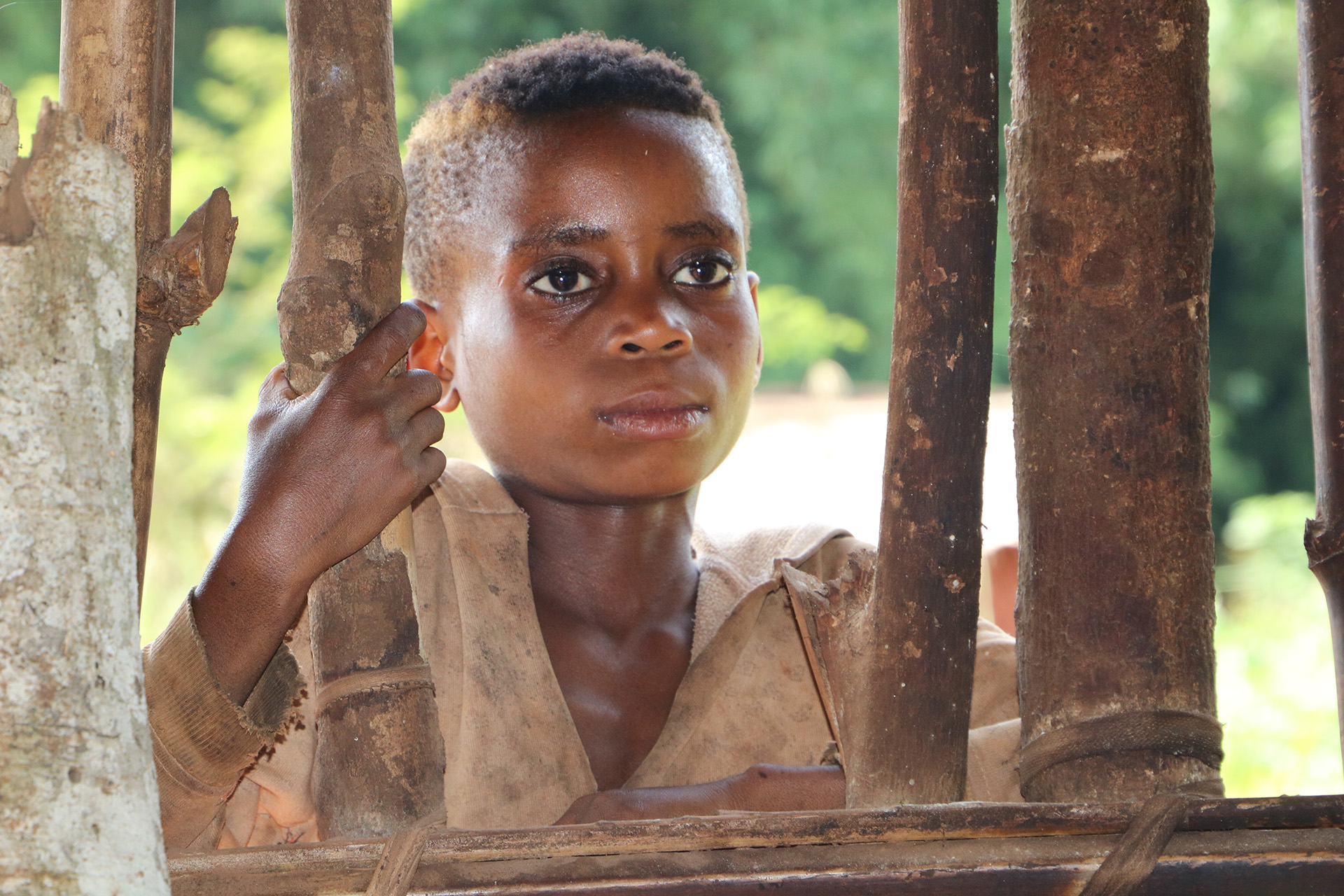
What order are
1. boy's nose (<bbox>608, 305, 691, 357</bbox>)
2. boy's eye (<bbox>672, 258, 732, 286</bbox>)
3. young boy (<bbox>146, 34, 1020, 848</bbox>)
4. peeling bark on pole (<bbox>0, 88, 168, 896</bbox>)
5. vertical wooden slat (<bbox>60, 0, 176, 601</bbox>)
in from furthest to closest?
1. boy's eye (<bbox>672, 258, 732, 286</bbox>)
2. boy's nose (<bbox>608, 305, 691, 357</bbox>)
3. young boy (<bbox>146, 34, 1020, 848</bbox>)
4. vertical wooden slat (<bbox>60, 0, 176, 601</bbox>)
5. peeling bark on pole (<bbox>0, 88, 168, 896</bbox>)

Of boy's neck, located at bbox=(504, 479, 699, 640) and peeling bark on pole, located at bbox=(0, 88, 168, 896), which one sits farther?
boy's neck, located at bbox=(504, 479, 699, 640)

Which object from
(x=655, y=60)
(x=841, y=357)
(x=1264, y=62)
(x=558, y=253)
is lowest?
(x=558, y=253)

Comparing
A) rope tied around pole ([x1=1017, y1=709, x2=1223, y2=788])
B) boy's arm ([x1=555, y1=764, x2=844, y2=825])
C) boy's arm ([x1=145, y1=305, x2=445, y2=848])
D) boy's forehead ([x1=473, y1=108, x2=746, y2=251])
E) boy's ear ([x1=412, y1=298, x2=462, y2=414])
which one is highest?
boy's forehead ([x1=473, y1=108, x2=746, y2=251])

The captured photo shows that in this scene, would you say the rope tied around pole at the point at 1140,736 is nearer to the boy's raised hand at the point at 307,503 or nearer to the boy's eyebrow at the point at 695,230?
the boy's raised hand at the point at 307,503

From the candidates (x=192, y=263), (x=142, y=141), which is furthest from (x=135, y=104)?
(x=192, y=263)

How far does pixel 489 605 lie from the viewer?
1.77 meters

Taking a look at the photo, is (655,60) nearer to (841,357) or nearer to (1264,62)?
(841,357)

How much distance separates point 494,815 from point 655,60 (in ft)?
3.70

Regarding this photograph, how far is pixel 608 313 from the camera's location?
1804 millimetres

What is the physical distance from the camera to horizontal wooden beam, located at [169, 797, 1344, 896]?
1.02m

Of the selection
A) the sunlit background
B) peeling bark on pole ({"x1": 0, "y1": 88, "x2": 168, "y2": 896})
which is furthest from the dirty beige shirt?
the sunlit background

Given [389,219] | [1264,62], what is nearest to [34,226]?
[389,219]

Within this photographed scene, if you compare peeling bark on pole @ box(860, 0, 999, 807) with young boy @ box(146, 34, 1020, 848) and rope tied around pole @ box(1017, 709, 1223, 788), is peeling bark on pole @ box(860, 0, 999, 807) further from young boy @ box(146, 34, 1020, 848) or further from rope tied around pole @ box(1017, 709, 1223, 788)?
young boy @ box(146, 34, 1020, 848)

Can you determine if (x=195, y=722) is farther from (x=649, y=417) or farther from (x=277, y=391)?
(x=649, y=417)
